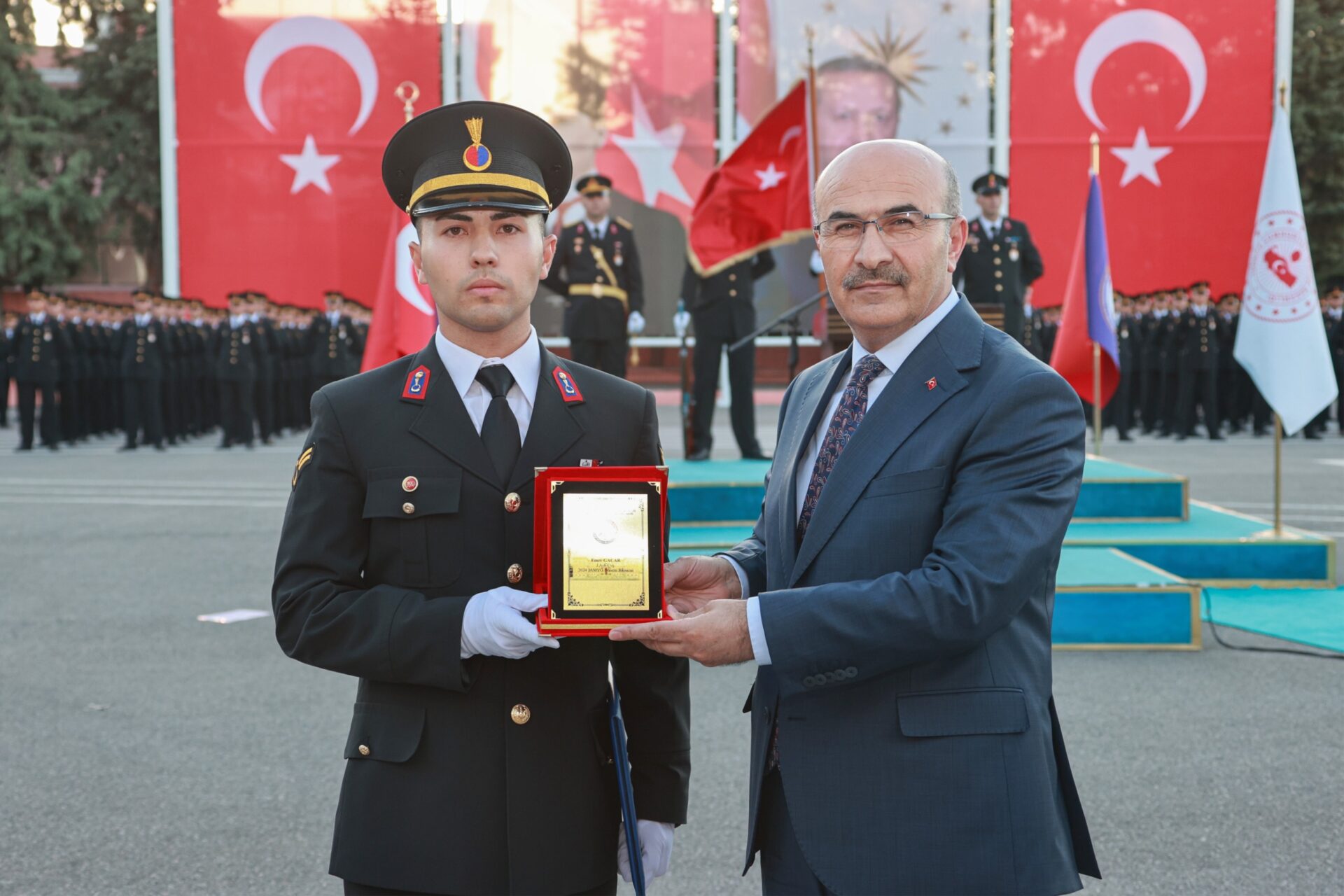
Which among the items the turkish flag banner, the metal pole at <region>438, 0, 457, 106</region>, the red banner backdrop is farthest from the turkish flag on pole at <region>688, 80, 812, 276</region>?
the metal pole at <region>438, 0, 457, 106</region>

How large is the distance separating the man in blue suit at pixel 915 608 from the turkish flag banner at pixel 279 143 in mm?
22396

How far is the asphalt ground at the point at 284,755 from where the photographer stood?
Answer: 3.66 metres

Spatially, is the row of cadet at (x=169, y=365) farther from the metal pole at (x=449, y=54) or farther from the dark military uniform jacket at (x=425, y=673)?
the dark military uniform jacket at (x=425, y=673)

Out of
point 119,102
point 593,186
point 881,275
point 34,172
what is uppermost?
point 119,102

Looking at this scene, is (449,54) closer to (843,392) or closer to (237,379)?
(237,379)

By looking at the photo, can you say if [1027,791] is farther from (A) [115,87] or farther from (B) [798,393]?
(A) [115,87]

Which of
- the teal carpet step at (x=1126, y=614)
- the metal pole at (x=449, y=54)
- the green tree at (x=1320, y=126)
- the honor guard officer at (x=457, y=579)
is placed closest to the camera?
the honor guard officer at (x=457, y=579)

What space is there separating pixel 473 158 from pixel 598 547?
701 mm

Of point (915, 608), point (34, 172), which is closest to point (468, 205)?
point (915, 608)

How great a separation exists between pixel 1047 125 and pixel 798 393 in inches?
881

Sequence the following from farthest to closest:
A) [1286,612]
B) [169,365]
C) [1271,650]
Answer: [169,365], [1286,612], [1271,650]

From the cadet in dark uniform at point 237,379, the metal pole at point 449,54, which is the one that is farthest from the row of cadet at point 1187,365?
the metal pole at point 449,54

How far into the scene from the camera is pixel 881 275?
212 centimetres

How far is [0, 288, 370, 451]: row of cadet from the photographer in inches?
712
